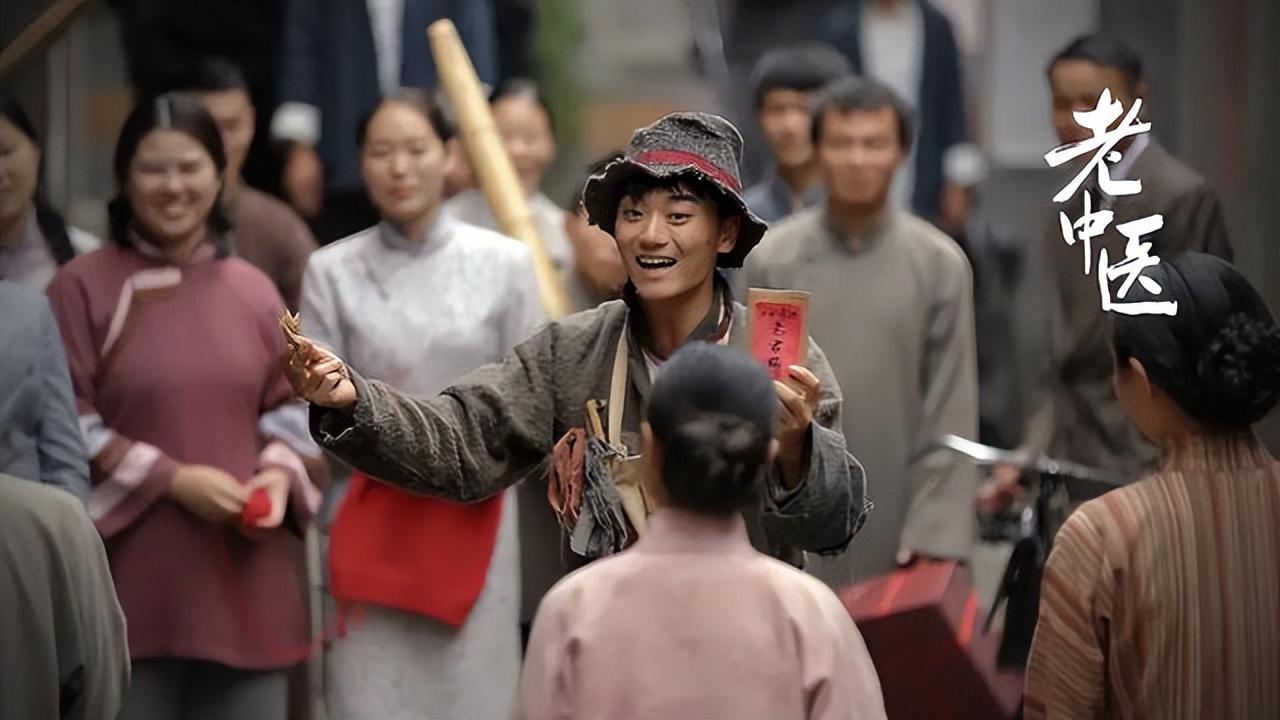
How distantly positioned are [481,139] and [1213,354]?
99.6 inches

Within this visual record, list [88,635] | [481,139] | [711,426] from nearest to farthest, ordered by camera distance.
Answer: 1. [711,426]
2. [88,635]
3. [481,139]

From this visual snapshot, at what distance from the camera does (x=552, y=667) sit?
11.7 ft

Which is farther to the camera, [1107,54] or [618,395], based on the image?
[1107,54]

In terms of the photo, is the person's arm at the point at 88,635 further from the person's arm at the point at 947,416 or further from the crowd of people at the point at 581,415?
the person's arm at the point at 947,416

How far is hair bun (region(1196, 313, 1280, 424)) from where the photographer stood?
437 cm

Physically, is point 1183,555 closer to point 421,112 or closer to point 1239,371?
point 1239,371

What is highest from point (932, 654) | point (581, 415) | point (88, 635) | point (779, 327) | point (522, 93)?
point (522, 93)

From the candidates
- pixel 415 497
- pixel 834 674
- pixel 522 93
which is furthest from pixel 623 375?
pixel 522 93

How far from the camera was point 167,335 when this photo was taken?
569 cm

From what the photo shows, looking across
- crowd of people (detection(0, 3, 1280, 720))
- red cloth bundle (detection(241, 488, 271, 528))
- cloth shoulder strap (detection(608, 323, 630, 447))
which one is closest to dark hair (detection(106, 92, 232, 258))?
crowd of people (detection(0, 3, 1280, 720))

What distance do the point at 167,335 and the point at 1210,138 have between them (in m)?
2.65

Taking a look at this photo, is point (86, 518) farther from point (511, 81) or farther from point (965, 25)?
point (965, 25)

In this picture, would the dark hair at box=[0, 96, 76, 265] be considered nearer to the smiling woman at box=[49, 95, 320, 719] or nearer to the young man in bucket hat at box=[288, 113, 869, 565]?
the smiling woman at box=[49, 95, 320, 719]

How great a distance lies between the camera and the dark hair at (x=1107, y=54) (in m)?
6.16
